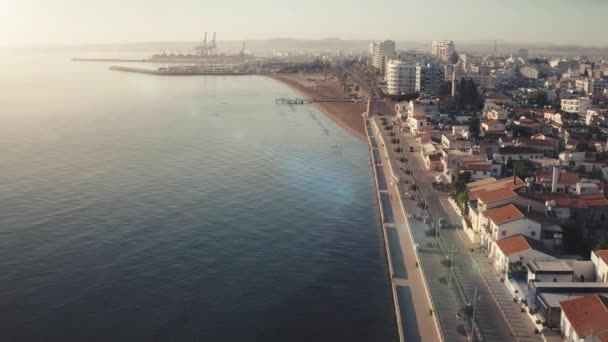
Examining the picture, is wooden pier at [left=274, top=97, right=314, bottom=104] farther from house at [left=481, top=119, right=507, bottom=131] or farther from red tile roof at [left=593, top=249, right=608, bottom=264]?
red tile roof at [left=593, top=249, right=608, bottom=264]

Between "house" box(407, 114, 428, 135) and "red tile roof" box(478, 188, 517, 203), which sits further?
"house" box(407, 114, 428, 135)

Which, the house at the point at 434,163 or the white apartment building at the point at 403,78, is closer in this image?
the house at the point at 434,163

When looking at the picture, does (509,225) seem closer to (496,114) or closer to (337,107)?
(496,114)

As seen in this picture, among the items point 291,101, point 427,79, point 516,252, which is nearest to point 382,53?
point 427,79

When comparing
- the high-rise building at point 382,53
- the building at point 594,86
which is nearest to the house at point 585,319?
the building at point 594,86

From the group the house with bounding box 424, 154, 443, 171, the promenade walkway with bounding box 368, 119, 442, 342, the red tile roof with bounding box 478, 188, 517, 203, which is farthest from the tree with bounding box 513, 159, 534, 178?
the promenade walkway with bounding box 368, 119, 442, 342

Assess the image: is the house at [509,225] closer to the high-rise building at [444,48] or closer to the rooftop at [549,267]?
the rooftop at [549,267]
